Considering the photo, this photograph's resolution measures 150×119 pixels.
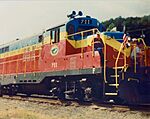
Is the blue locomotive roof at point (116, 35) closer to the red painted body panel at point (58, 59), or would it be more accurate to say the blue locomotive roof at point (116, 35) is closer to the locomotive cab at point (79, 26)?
the red painted body panel at point (58, 59)

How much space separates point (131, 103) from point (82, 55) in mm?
2934

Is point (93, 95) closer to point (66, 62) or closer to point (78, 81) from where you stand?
point (78, 81)

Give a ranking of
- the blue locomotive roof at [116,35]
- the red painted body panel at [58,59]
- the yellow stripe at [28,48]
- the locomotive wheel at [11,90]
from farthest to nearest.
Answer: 1. the locomotive wheel at [11,90]
2. the yellow stripe at [28,48]
3. the blue locomotive roof at [116,35]
4. the red painted body panel at [58,59]

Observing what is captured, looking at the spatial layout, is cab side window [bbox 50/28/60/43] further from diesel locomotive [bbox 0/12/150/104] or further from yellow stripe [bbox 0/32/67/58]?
yellow stripe [bbox 0/32/67/58]

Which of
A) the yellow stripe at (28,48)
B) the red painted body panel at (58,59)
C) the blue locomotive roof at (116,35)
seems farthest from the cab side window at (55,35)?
the blue locomotive roof at (116,35)

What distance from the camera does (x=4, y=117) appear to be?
36.6 feet

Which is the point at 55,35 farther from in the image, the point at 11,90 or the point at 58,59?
the point at 11,90

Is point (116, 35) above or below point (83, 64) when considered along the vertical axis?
above

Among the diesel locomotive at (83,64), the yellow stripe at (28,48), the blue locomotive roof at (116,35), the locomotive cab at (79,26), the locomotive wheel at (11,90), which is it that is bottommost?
the locomotive wheel at (11,90)

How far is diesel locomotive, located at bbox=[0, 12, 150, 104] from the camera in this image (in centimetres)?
1269

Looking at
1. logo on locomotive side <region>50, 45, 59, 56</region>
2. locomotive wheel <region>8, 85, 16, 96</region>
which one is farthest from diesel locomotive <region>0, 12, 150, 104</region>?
locomotive wheel <region>8, 85, 16, 96</region>

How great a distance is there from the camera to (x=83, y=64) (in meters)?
14.4

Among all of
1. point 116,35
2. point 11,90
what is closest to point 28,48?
point 11,90

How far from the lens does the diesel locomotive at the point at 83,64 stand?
41.6 feet
